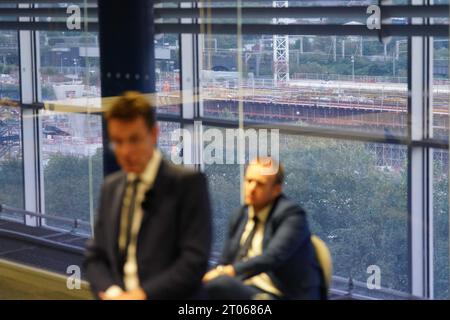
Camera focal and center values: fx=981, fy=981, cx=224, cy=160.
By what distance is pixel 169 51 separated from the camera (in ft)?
19.6

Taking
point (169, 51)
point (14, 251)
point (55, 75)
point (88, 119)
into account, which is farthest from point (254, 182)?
point (14, 251)

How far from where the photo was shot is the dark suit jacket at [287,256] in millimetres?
3949

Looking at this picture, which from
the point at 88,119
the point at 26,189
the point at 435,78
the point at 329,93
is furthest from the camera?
the point at 26,189

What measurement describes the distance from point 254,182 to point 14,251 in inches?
156

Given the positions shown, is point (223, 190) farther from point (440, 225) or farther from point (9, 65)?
point (9, 65)

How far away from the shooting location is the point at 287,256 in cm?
395

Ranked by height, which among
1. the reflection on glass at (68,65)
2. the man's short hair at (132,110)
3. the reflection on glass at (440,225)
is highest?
the reflection on glass at (68,65)

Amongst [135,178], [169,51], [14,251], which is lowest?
[14,251]

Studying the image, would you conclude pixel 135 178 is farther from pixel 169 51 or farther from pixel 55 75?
pixel 55 75

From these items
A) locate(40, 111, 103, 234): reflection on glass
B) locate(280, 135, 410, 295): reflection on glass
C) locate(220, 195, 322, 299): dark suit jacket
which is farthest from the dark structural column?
locate(220, 195, 322, 299): dark suit jacket

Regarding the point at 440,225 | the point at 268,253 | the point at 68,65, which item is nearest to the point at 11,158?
the point at 68,65

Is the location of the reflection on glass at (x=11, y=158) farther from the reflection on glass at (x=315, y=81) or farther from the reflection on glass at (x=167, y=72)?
the reflection on glass at (x=315, y=81)

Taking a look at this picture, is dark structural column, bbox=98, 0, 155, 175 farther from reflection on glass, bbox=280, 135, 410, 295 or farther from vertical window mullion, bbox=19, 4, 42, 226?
vertical window mullion, bbox=19, 4, 42, 226

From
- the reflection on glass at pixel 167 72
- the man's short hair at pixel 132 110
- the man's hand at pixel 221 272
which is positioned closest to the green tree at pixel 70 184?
the reflection on glass at pixel 167 72
